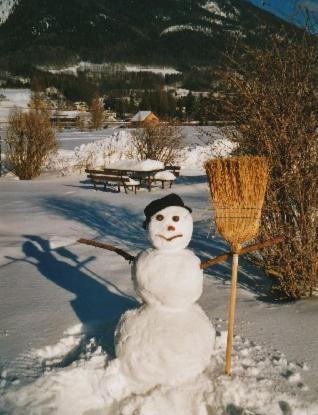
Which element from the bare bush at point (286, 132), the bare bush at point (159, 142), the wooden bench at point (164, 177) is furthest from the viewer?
the bare bush at point (159, 142)

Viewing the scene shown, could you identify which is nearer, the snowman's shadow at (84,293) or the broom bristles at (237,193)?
the broom bristles at (237,193)

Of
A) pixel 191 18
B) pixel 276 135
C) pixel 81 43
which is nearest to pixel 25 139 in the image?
pixel 276 135

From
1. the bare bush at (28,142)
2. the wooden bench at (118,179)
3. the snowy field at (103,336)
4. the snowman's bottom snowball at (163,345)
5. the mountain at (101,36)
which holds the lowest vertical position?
the snowy field at (103,336)

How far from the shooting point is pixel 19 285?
516cm

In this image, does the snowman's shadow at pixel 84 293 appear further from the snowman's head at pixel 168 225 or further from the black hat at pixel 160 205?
the black hat at pixel 160 205

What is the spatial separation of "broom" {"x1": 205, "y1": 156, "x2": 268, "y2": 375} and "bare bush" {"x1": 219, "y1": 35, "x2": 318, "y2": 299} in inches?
41.9

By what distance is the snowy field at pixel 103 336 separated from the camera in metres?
3.03

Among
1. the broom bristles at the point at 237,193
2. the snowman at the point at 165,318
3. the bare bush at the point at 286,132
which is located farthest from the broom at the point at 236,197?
the bare bush at the point at 286,132

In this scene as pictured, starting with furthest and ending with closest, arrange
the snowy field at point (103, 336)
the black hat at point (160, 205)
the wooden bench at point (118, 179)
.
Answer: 1. the wooden bench at point (118, 179)
2. the black hat at point (160, 205)
3. the snowy field at point (103, 336)

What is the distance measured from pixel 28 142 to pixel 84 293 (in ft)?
41.3

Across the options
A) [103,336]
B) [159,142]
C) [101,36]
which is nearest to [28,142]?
[159,142]

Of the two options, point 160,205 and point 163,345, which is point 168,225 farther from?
point 163,345

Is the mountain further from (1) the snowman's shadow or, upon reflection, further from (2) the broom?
(2) the broom

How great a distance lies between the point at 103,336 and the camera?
12.7ft
